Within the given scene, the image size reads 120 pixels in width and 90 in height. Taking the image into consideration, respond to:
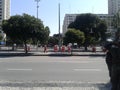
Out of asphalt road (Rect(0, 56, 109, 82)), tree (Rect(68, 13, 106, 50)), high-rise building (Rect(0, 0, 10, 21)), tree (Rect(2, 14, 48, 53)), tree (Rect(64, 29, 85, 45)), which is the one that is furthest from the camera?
high-rise building (Rect(0, 0, 10, 21))

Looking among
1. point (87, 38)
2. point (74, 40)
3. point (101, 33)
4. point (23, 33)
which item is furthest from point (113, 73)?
point (101, 33)

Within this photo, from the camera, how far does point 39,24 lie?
34.3 m

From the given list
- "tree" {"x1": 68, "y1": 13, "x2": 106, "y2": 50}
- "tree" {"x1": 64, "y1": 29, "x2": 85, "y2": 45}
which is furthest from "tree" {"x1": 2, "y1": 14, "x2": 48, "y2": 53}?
"tree" {"x1": 68, "y1": 13, "x2": 106, "y2": 50}

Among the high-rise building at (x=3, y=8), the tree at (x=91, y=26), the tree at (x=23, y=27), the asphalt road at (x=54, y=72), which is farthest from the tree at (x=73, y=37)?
the high-rise building at (x=3, y=8)

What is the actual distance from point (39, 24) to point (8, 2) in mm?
132187

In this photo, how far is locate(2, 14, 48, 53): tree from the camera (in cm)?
3375

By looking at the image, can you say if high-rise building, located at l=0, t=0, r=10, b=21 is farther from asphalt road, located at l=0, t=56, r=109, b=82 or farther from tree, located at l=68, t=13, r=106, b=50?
asphalt road, located at l=0, t=56, r=109, b=82

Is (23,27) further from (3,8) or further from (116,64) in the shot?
(3,8)

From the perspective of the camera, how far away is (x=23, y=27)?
33688 millimetres

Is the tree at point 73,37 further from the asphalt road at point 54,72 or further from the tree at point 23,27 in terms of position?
the asphalt road at point 54,72

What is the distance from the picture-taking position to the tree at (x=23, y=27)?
33750 mm

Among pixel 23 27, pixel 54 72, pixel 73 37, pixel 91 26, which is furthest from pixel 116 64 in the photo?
pixel 91 26

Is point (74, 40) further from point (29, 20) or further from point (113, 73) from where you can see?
point (113, 73)

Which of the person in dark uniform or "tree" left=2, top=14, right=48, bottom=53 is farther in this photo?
"tree" left=2, top=14, right=48, bottom=53
